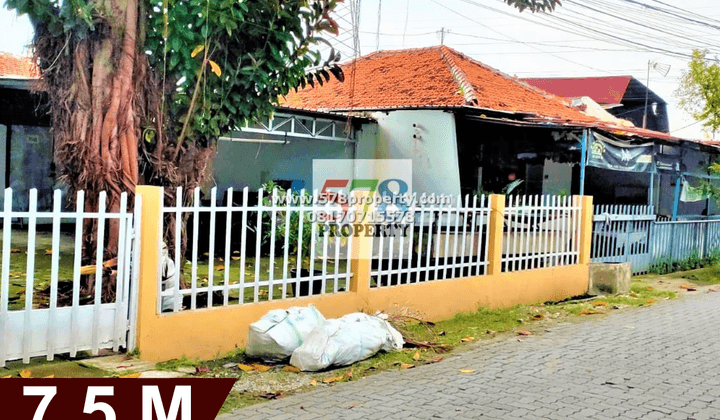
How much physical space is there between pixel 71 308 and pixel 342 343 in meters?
2.12

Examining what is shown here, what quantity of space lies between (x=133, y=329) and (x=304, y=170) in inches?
498

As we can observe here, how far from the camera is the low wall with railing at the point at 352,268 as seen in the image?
18.4 feet

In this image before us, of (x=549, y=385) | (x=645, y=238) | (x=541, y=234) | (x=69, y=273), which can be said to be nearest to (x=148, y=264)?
(x=549, y=385)

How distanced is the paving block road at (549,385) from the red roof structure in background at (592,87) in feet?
86.7

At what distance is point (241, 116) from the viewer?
7574 millimetres

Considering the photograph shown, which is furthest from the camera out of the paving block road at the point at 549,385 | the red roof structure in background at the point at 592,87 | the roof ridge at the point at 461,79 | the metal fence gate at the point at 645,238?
the red roof structure in background at the point at 592,87

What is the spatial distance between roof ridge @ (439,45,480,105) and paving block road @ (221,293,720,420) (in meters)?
8.24

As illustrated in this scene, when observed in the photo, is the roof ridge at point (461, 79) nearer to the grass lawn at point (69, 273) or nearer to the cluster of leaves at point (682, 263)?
the cluster of leaves at point (682, 263)

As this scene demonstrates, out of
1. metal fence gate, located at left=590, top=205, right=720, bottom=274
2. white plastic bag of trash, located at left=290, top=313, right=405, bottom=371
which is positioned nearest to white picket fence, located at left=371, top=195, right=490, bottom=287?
white plastic bag of trash, located at left=290, top=313, right=405, bottom=371

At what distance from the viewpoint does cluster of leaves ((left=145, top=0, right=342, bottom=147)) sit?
672cm

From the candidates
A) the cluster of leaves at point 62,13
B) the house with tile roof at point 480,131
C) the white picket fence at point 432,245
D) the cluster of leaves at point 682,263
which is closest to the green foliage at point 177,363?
the white picket fence at point 432,245

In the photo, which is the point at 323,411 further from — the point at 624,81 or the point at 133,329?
the point at 624,81

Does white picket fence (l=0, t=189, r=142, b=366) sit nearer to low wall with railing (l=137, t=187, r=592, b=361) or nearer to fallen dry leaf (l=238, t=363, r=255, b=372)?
low wall with railing (l=137, t=187, r=592, b=361)

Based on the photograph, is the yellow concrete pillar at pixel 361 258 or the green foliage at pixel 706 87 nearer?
the yellow concrete pillar at pixel 361 258
